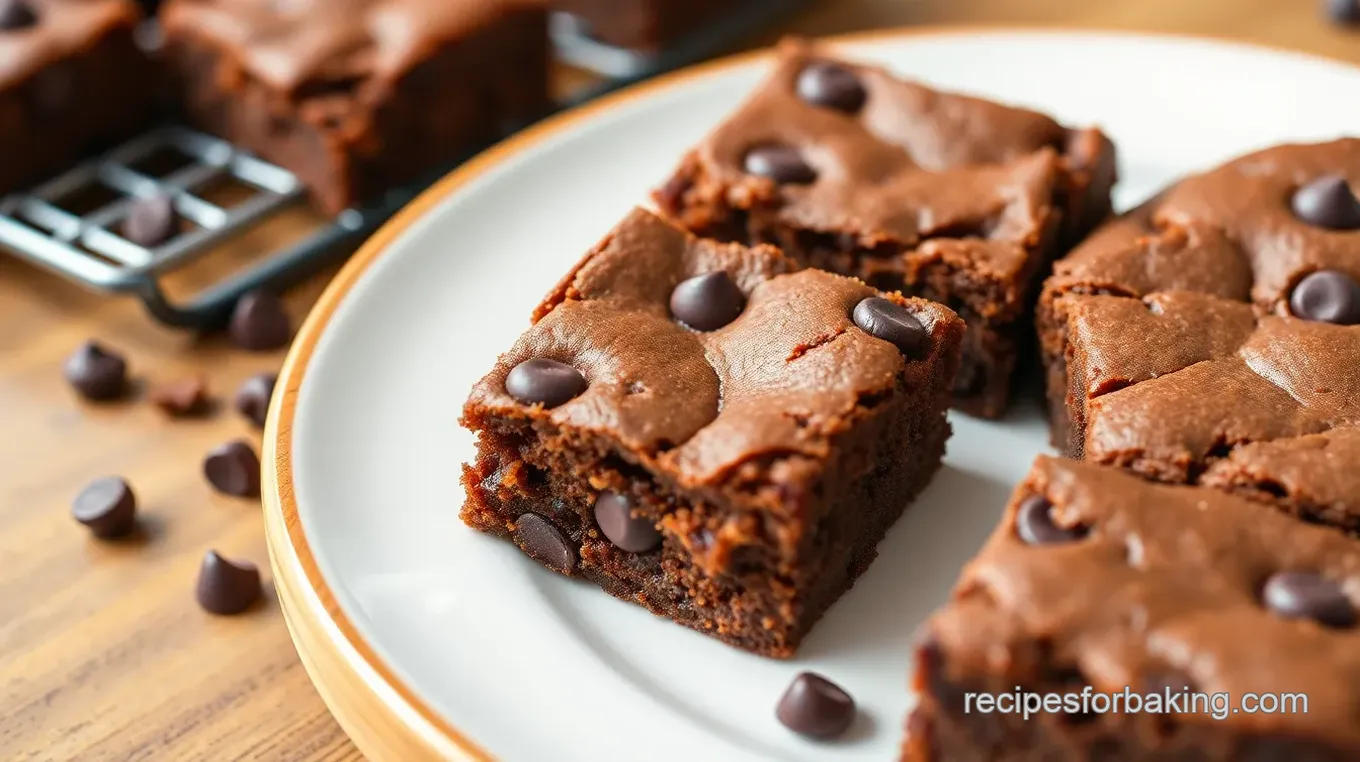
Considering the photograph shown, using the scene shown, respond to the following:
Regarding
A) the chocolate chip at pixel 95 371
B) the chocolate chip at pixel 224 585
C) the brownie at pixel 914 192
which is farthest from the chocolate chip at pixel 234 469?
the brownie at pixel 914 192

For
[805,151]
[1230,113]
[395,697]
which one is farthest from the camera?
[1230,113]

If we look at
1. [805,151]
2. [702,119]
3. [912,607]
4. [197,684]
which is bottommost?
[197,684]

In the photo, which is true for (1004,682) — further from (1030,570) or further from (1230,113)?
(1230,113)

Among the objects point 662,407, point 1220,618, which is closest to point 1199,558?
point 1220,618

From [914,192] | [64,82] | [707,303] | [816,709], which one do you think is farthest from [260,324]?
[816,709]

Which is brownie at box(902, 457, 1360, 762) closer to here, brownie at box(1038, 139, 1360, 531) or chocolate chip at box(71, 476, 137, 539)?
brownie at box(1038, 139, 1360, 531)

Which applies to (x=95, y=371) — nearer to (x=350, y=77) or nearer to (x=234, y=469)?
(x=234, y=469)

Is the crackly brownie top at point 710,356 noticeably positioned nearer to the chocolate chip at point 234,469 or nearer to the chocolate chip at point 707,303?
the chocolate chip at point 707,303

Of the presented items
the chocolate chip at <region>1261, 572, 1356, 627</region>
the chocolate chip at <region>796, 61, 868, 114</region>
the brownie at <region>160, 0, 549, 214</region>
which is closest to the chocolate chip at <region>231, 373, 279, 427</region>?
the brownie at <region>160, 0, 549, 214</region>
